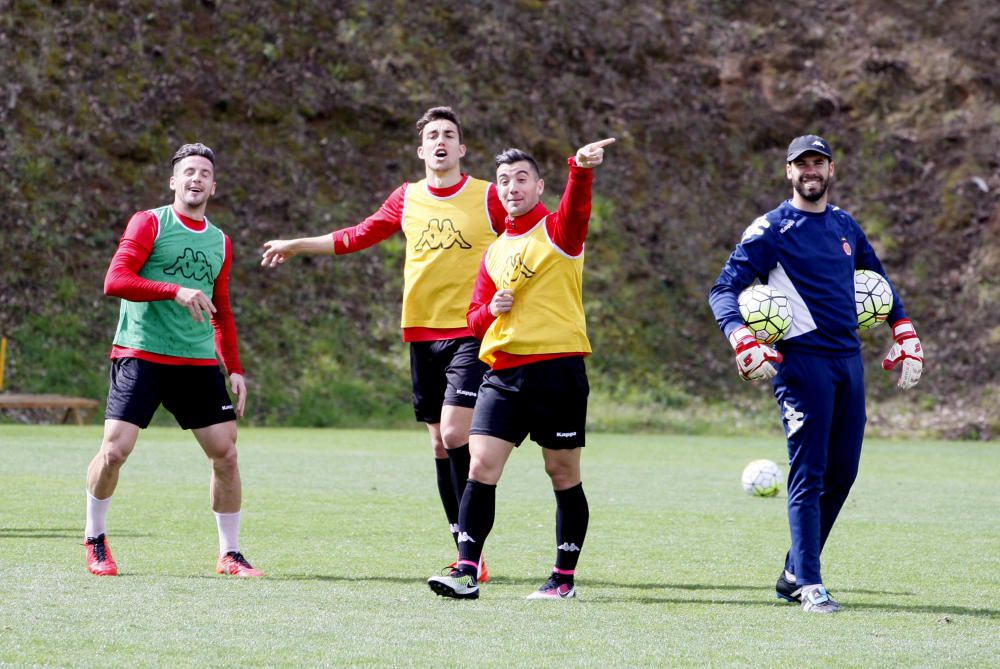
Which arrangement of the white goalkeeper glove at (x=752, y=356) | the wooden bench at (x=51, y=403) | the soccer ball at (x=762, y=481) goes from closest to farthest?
the white goalkeeper glove at (x=752, y=356)
the soccer ball at (x=762, y=481)
the wooden bench at (x=51, y=403)

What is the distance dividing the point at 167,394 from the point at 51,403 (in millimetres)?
14563

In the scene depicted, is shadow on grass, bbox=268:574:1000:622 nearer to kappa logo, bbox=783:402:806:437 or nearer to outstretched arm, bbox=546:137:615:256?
kappa logo, bbox=783:402:806:437

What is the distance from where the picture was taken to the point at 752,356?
20.0 ft

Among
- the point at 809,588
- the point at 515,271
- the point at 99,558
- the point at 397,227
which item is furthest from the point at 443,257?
the point at 809,588

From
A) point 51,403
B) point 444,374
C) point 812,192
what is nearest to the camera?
point 812,192

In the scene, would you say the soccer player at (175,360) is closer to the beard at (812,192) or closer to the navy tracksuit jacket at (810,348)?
the navy tracksuit jacket at (810,348)

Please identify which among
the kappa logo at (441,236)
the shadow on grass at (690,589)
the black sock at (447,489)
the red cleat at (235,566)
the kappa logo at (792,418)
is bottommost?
the red cleat at (235,566)

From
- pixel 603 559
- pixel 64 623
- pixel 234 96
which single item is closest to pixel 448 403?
pixel 603 559

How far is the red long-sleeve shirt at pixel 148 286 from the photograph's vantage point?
273 inches

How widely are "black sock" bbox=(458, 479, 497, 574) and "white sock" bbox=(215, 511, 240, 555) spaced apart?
1428mm

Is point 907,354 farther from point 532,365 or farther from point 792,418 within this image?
point 532,365

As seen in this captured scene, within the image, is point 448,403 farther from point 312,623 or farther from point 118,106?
point 118,106

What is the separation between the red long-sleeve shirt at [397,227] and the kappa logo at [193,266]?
0.69 m

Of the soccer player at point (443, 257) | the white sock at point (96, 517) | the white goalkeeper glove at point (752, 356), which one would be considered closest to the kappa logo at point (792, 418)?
the white goalkeeper glove at point (752, 356)
